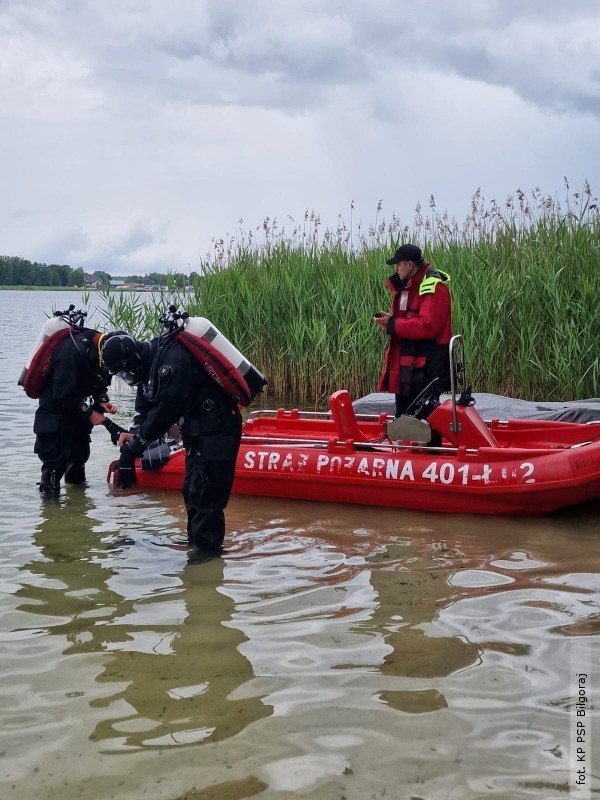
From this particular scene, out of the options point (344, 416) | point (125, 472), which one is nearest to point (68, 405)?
point (125, 472)

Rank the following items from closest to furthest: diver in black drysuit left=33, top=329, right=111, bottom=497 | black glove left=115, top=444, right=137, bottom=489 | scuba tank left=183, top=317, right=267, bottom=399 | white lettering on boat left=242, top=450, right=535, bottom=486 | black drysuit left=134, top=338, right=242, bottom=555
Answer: black drysuit left=134, top=338, right=242, bottom=555, scuba tank left=183, top=317, right=267, bottom=399, white lettering on boat left=242, top=450, right=535, bottom=486, diver in black drysuit left=33, top=329, right=111, bottom=497, black glove left=115, top=444, right=137, bottom=489

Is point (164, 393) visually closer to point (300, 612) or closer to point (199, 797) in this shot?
point (300, 612)

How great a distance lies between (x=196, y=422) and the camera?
491cm

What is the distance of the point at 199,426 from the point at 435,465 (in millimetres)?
2100

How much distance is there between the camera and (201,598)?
442 centimetres

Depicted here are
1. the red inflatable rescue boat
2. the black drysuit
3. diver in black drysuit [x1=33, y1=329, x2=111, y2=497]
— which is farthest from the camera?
diver in black drysuit [x1=33, y1=329, x2=111, y2=497]

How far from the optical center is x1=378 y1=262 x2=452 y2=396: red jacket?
21.3 feet

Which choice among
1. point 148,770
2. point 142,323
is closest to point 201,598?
point 148,770

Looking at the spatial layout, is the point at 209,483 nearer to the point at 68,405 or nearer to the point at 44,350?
the point at 68,405

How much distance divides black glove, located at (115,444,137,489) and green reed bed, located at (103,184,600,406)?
398cm

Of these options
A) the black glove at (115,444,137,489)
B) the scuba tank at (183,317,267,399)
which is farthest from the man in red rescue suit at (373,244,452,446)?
the black glove at (115,444,137,489)

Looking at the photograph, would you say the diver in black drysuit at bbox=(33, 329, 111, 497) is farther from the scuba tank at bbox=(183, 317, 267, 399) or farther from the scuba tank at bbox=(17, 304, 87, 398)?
the scuba tank at bbox=(183, 317, 267, 399)

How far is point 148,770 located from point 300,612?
151 centimetres

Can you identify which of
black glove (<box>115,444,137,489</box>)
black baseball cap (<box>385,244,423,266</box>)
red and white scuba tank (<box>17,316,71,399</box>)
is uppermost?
black baseball cap (<box>385,244,423,266</box>)
